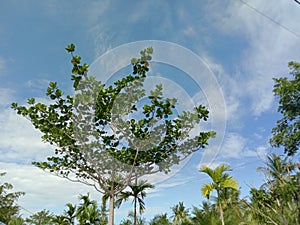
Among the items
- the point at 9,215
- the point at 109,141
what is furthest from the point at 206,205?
the point at 9,215

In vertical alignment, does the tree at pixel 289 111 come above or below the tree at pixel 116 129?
above

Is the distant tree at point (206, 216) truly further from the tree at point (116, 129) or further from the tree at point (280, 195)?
the tree at point (116, 129)

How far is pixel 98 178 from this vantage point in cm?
994

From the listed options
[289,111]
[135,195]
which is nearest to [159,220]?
[135,195]

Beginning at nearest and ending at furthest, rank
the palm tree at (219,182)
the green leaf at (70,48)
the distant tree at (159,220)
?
the green leaf at (70,48) < the palm tree at (219,182) < the distant tree at (159,220)

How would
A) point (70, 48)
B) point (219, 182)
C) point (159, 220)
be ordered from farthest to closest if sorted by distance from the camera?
point (159, 220)
point (219, 182)
point (70, 48)

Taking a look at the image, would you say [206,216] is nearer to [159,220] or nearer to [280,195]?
[280,195]

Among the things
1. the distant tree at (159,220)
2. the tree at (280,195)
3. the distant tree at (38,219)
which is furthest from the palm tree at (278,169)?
the distant tree at (38,219)

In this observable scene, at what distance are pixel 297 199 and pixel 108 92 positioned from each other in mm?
12963

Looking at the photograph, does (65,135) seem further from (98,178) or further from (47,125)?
(98,178)

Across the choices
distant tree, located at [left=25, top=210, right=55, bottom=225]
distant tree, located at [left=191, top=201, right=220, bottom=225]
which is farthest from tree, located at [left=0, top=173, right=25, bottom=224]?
distant tree, located at [left=191, top=201, right=220, bottom=225]

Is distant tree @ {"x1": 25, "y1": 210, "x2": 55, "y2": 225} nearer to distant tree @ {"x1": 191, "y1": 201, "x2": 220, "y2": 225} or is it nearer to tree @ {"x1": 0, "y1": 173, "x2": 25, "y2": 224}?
tree @ {"x1": 0, "y1": 173, "x2": 25, "y2": 224}

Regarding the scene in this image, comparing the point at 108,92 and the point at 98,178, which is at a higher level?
the point at 108,92

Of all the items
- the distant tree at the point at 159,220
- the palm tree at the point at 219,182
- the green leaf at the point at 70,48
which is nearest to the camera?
the green leaf at the point at 70,48
